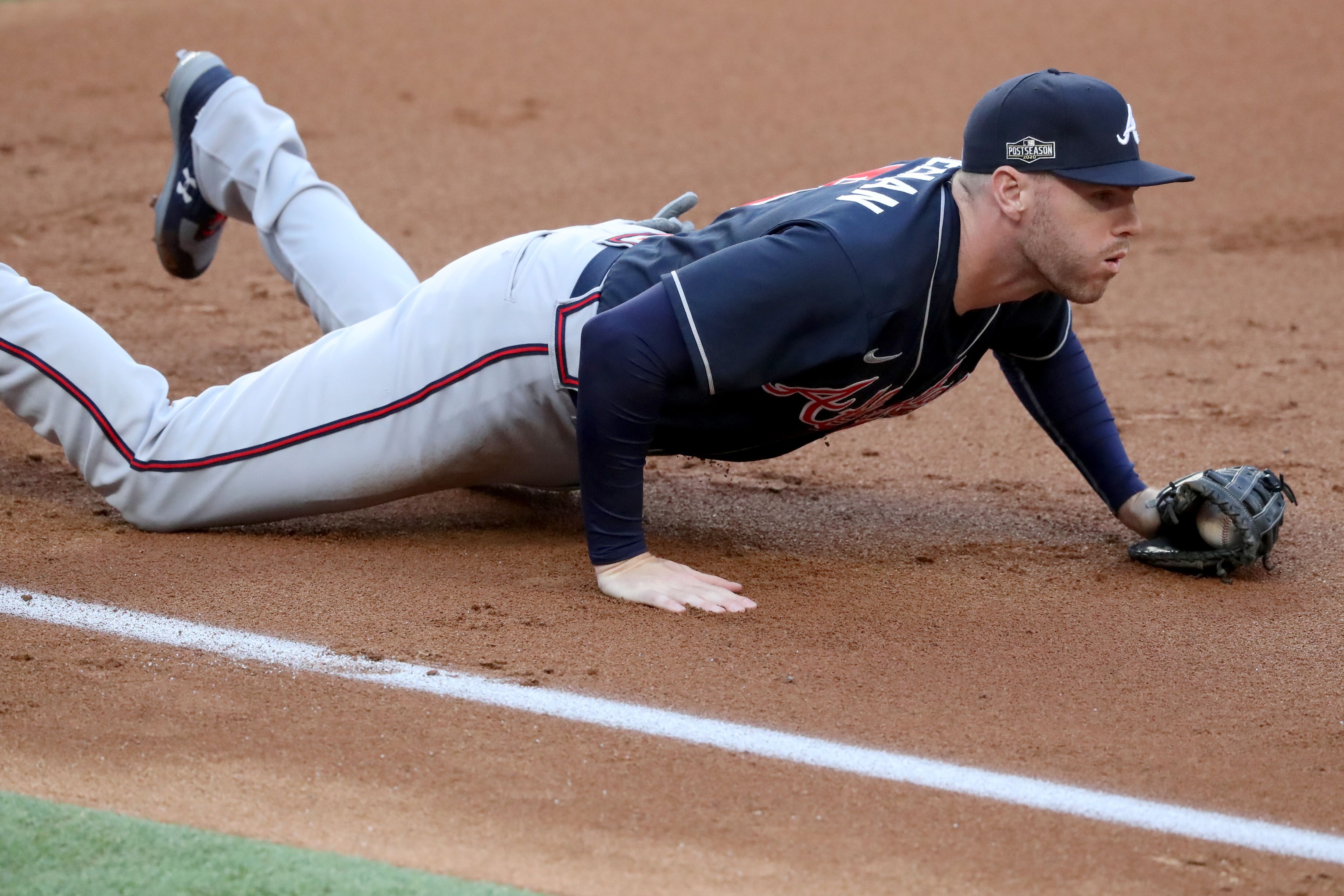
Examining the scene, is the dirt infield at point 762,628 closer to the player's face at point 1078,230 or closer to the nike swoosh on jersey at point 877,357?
the nike swoosh on jersey at point 877,357

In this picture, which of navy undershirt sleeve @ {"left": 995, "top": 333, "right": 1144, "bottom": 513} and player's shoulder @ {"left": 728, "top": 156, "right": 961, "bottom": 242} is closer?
player's shoulder @ {"left": 728, "top": 156, "right": 961, "bottom": 242}

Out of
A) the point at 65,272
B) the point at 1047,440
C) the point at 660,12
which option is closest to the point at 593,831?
the point at 1047,440

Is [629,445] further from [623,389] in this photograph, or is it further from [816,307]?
[816,307]

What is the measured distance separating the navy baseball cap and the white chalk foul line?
876 millimetres

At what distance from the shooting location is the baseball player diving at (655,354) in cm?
208

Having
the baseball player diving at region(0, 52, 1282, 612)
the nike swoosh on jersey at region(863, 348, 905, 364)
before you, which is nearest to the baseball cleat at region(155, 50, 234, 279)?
the baseball player diving at region(0, 52, 1282, 612)

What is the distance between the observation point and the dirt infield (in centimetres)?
171

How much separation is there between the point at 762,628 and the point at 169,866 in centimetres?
98

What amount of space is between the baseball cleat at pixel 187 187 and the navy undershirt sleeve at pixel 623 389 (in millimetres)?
1470

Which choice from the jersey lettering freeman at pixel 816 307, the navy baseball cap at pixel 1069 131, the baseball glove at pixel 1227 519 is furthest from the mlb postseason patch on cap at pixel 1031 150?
the baseball glove at pixel 1227 519

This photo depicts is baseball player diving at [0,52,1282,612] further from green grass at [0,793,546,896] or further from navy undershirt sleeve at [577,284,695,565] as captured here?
green grass at [0,793,546,896]

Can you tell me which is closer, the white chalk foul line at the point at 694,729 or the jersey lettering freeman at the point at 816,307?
the white chalk foul line at the point at 694,729

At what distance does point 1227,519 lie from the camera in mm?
2445

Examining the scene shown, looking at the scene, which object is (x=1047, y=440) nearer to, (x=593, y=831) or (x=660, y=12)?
(x=593, y=831)
